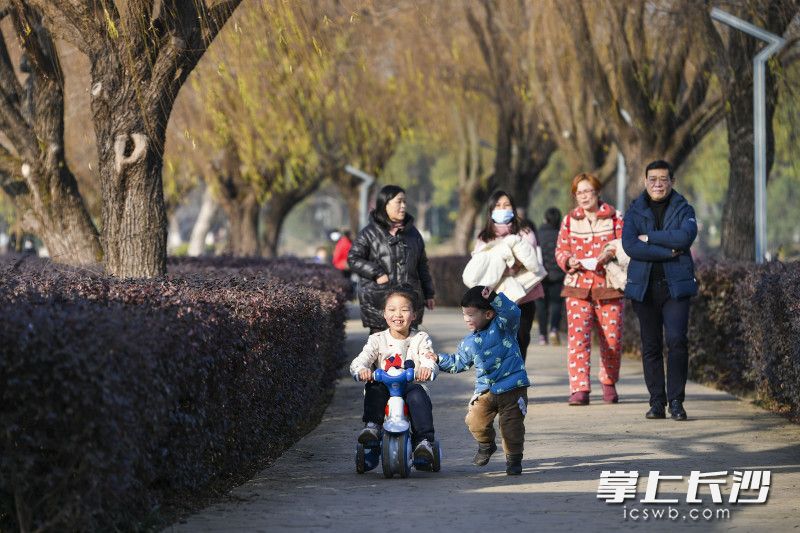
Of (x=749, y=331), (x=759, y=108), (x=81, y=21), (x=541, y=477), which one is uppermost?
(x=759, y=108)

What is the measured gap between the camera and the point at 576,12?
19.3 metres

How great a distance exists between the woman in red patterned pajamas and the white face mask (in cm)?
53

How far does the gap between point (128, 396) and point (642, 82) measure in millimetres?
14440

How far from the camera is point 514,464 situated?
27.0 ft

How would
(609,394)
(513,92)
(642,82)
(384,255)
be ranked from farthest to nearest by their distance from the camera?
1. (513,92)
2. (642,82)
3. (609,394)
4. (384,255)

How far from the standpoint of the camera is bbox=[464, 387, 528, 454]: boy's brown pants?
8.20 metres

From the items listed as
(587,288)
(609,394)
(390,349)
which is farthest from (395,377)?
(609,394)

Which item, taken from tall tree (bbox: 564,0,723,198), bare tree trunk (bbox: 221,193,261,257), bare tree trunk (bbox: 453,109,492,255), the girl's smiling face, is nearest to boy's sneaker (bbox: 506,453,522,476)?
the girl's smiling face

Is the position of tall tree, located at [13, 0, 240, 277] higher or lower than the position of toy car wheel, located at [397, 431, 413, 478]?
higher

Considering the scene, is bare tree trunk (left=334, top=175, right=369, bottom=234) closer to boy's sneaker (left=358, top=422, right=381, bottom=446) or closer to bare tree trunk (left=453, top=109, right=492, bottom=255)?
bare tree trunk (left=453, top=109, right=492, bottom=255)

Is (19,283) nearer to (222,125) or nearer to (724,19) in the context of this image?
A: (724,19)

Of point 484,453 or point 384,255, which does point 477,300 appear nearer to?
point 484,453

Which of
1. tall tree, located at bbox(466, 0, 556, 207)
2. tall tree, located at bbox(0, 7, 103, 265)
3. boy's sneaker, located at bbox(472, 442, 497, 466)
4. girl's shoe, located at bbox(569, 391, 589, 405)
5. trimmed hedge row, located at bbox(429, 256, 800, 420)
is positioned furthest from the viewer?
tall tree, located at bbox(466, 0, 556, 207)

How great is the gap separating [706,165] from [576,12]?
37.0 meters
